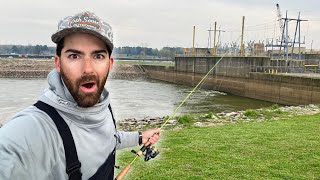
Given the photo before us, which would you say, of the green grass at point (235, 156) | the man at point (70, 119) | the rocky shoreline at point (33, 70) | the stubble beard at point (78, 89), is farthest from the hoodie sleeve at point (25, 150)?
the rocky shoreline at point (33, 70)

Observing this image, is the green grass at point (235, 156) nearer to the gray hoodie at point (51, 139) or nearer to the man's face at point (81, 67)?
the gray hoodie at point (51, 139)

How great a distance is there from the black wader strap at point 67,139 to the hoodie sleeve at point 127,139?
897mm

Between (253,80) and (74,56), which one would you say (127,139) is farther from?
(253,80)

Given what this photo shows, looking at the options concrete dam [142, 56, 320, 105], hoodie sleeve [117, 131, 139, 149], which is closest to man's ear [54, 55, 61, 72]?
hoodie sleeve [117, 131, 139, 149]

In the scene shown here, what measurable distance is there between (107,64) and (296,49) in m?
69.9

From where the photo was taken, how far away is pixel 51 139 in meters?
1.34

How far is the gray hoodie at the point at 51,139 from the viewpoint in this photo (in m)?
1.21

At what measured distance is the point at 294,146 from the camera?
7.93 m

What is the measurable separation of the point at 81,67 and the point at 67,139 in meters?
0.32

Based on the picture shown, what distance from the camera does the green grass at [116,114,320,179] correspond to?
19.7 feet

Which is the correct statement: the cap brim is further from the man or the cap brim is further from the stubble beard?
the stubble beard

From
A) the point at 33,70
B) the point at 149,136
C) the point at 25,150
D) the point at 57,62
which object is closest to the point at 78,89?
the point at 57,62

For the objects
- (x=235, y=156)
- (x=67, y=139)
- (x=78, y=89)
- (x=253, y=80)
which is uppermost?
(x=78, y=89)

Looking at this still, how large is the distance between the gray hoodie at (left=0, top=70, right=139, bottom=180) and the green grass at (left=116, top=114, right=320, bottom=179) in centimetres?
408
